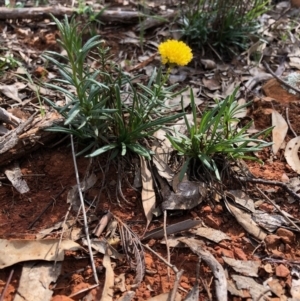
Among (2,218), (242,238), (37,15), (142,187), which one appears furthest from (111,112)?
(37,15)

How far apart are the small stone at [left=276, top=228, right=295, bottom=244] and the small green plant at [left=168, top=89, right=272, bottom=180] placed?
0.38 meters

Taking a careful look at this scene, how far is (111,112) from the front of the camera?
2.23 metres

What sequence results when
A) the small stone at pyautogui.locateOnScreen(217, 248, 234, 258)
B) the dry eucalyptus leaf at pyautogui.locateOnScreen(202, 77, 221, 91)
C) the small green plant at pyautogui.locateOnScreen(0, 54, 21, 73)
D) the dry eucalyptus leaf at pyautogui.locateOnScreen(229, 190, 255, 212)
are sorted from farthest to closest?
the dry eucalyptus leaf at pyautogui.locateOnScreen(202, 77, 221, 91) → the small green plant at pyautogui.locateOnScreen(0, 54, 21, 73) → the dry eucalyptus leaf at pyautogui.locateOnScreen(229, 190, 255, 212) → the small stone at pyautogui.locateOnScreen(217, 248, 234, 258)

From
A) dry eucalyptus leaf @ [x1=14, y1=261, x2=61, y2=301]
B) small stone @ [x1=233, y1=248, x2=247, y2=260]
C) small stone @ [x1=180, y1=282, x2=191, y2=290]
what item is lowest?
dry eucalyptus leaf @ [x1=14, y1=261, x2=61, y2=301]

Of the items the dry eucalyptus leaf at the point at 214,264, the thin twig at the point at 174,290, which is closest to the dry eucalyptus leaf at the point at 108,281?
the thin twig at the point at 174,290

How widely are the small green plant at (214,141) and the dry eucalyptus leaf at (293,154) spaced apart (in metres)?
0.26

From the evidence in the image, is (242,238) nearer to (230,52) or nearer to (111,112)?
(111,112)

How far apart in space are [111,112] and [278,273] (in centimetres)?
106

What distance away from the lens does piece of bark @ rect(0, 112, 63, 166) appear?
7.56 feet

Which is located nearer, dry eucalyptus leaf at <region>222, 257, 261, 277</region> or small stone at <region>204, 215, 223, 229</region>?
dry eucalyptus leaf at <region>222, 257, 261, 277</region>

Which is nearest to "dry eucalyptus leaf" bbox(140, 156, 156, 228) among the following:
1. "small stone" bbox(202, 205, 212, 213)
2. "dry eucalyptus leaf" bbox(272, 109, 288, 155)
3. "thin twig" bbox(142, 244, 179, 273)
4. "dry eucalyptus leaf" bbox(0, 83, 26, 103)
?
"thin twig" bbox(142, 244, 179, 273)

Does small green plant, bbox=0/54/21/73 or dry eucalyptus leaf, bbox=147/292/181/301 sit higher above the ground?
small green plant, bbox=0/54/21/73

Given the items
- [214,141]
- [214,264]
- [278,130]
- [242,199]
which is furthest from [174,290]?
[278,130]

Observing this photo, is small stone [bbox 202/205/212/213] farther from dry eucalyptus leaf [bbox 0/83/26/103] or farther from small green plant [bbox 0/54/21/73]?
small green plant [bbox 0/54/21/73]
